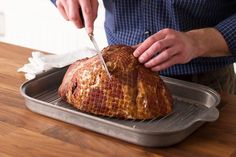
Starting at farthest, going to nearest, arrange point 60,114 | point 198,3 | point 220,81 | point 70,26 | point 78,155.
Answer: point 70,26
point 220,81
point 198,3
point 60,114
point 78,155

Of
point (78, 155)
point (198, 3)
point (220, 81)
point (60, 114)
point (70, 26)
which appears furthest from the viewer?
point (70, 26)

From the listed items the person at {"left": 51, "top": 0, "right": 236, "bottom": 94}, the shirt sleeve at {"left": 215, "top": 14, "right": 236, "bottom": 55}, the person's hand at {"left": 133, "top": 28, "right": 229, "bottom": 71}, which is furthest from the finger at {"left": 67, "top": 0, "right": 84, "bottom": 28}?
the shirt sleeve at {"left": 215, "top": 14, "right": 236, "bottom": 55}

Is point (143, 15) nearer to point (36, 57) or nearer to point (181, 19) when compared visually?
point (181, 19)

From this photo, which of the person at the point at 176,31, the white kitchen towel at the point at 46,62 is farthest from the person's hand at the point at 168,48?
the white kitchen towel at the point at 46,62

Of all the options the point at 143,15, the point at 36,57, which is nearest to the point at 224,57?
the point at 143,15

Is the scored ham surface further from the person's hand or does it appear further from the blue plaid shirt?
the blue plaid shirt

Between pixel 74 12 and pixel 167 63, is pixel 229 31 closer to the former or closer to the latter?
pixel 167 63

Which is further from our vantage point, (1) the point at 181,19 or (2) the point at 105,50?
(1) the point at 181,19

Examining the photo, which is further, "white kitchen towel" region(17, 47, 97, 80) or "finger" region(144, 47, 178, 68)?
"white kitchen towel" region(17, 47, 97, 80)
